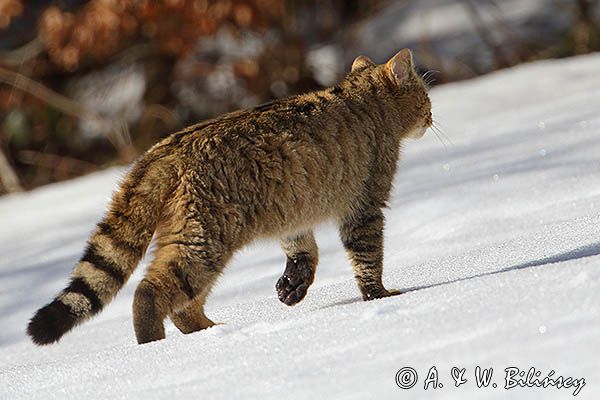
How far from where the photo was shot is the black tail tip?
3.89 meters

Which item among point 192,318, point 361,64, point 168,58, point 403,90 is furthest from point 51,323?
point 168,58

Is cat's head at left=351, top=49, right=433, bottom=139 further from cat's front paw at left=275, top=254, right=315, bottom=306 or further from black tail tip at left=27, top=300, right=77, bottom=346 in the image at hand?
black tail tip at left=27, top=300, right=77, bottom=346

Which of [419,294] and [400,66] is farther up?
[400,66]

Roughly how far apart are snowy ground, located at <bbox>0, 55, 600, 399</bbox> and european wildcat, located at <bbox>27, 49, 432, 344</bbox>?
7.7 inches

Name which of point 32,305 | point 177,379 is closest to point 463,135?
point 32,305

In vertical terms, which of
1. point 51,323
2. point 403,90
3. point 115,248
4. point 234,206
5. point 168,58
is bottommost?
point 168,58

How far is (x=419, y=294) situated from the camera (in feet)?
12.0

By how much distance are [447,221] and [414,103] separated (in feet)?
2.73

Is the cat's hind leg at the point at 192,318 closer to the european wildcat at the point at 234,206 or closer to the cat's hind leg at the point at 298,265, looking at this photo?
the european wildcat at the point at 234,206

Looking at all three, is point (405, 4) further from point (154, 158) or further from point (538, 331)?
point (538, 331)

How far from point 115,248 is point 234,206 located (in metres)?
0.49

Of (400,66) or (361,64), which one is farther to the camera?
(361,64)

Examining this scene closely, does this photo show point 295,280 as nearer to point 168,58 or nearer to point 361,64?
point 361,64

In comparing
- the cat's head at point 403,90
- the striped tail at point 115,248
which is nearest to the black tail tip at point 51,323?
the striped tail at point 115,248
